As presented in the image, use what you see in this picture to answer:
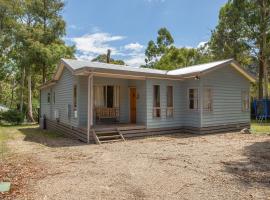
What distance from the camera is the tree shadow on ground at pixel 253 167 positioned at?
→ 5.55 m

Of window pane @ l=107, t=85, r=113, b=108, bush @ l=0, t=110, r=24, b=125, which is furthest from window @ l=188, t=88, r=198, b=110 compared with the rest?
bush @ l=0, t=110, r=24, b=125

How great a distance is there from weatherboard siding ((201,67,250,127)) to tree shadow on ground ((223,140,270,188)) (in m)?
4.73

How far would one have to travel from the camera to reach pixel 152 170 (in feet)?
21.0

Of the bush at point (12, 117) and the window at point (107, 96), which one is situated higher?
the window at point (107, 96)

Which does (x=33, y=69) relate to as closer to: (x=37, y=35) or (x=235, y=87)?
(x=37, y=35)

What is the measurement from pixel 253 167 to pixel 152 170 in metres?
2.51

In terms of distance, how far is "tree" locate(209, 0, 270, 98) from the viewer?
911 inches

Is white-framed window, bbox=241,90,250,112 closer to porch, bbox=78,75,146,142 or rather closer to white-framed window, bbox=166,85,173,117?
white-framed window, bbox=166,85,173,117

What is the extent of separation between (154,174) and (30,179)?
8.72 ft

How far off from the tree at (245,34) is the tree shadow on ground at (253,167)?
1619 cm

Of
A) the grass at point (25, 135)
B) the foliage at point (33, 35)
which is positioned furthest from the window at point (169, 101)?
the foliage at point (33, 35)

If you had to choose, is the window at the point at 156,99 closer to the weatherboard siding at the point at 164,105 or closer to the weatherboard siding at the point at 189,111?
the weatherboard siding at the point at 164,105

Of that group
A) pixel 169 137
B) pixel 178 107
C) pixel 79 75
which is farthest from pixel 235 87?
pixel 79 75

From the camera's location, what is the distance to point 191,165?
6902 millimetres
